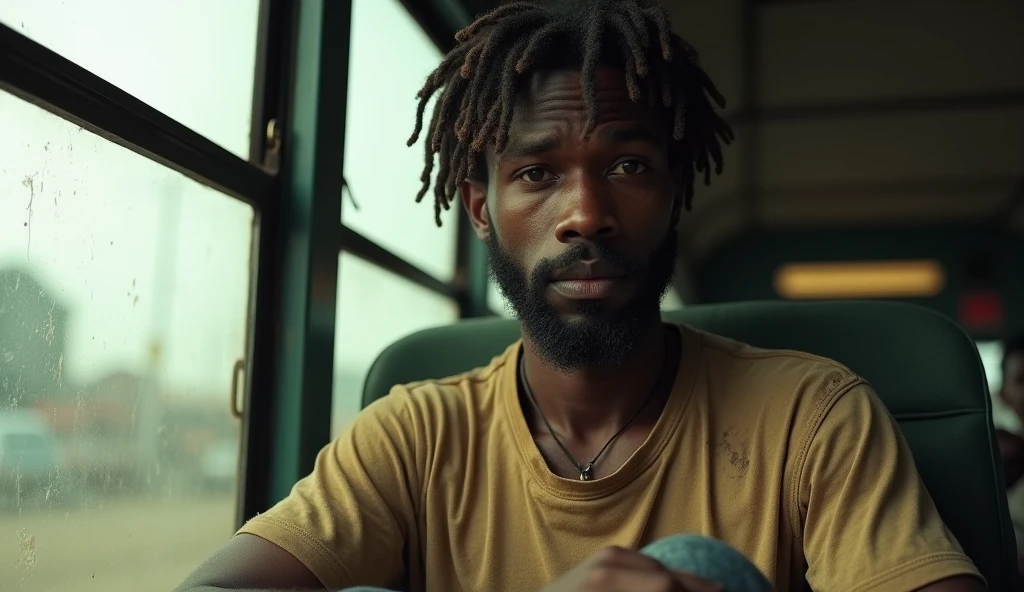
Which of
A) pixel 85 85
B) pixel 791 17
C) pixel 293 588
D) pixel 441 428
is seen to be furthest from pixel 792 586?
pixel 791 17

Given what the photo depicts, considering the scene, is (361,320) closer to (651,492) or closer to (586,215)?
(586,215)

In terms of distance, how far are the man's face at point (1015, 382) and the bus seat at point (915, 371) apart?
2.18 m

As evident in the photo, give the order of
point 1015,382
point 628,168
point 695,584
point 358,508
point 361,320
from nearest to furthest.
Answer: point 695,584 < point 358,508 < point 628,168 < point 361,320 < point 1015,382

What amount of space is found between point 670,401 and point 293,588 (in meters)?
0.58

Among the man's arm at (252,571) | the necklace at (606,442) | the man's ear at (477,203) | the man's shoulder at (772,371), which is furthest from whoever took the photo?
the man's ear at (477,203)

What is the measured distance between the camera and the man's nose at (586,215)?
1.30 metres

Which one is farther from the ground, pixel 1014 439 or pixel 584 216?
pixel 584 216

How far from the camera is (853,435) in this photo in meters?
1.15

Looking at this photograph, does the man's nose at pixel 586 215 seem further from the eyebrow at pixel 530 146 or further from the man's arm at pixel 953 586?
the man's arm at pixel 953 586

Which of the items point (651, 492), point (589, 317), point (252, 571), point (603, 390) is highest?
point (589, 317)

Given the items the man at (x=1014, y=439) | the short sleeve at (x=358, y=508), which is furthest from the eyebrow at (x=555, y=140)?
the man at (x=1014, y=439)

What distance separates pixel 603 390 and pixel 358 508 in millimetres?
416

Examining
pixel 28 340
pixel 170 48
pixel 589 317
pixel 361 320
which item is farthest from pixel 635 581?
pixel 361 320

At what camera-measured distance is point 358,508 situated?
49.5 inches
